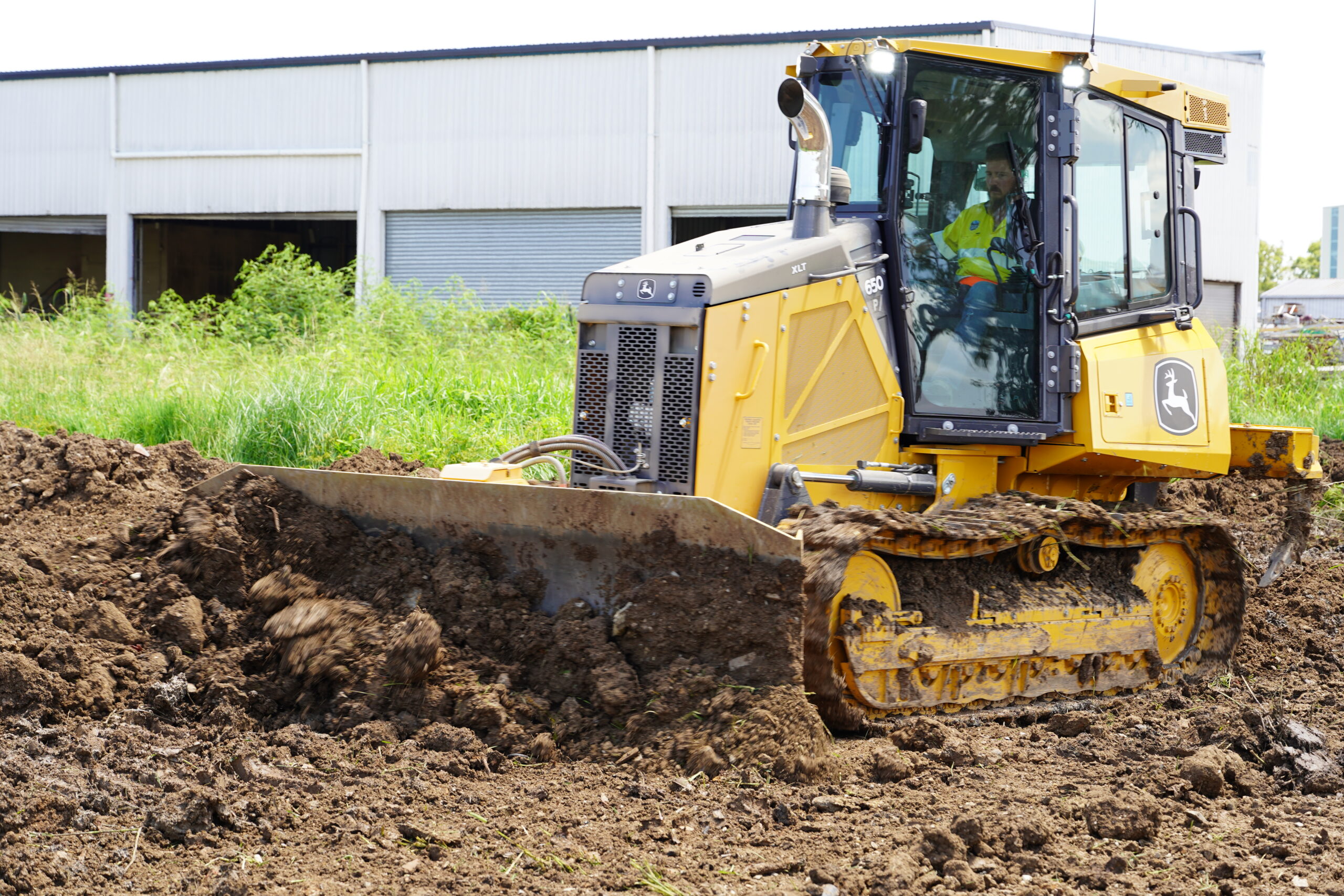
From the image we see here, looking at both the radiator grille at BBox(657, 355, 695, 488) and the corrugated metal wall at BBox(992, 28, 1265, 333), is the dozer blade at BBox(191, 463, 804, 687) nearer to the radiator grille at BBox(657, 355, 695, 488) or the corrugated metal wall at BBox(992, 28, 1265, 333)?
the radiator grille at BBox(657, 355, 695, 488)

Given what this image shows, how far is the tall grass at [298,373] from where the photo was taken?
1069 centimetres

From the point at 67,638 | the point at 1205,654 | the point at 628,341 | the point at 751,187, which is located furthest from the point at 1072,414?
the point at 751,187

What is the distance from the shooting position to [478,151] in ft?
69.8

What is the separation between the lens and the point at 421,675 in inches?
195

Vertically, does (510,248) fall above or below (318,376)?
above

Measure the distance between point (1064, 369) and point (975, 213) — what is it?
0.87 meters

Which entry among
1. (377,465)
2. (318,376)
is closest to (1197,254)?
(377,465)

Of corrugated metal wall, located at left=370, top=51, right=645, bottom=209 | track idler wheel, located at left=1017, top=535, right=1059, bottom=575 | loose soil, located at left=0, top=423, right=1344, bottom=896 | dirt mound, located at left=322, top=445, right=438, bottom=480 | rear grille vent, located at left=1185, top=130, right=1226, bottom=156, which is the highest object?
corrugated metal wall, located at left=370, top=51, right=645, bottom=209

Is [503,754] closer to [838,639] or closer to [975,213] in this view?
[838,639]

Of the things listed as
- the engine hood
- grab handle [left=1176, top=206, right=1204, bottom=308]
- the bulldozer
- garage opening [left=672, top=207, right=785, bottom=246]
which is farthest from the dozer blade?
garage opening [left=672, top=207, right=785, bottom=246]

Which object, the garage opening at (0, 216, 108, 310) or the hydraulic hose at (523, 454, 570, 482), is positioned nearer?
the hydraulic hose at (523, 454, 570, 482)

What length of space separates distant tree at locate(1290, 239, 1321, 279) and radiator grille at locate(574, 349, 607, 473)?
80.2 m

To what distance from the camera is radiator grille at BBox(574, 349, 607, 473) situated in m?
5.55

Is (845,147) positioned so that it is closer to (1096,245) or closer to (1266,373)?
(1096,245)
